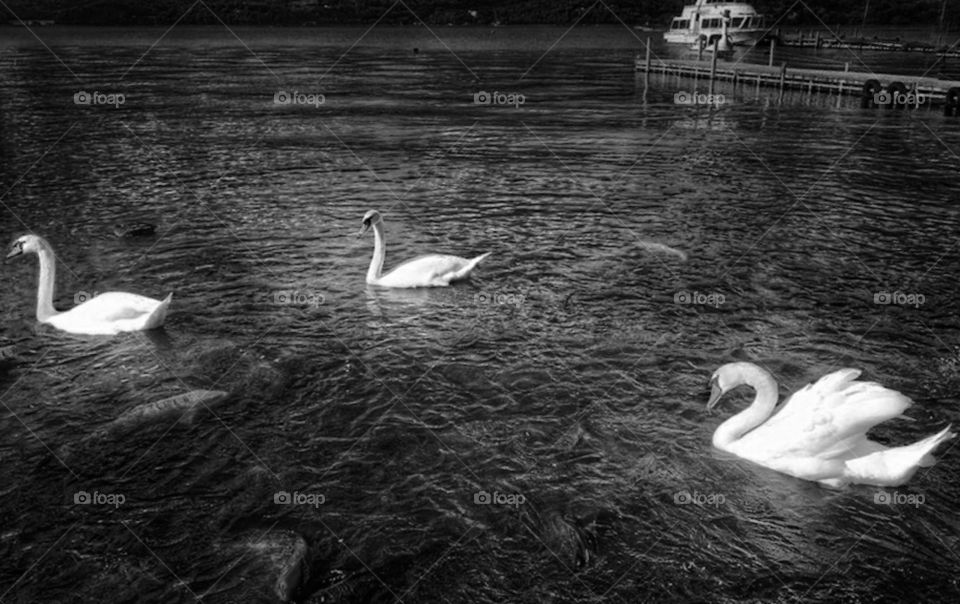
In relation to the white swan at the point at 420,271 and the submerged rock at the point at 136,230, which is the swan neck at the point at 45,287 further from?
the white swan at the point at 420,271

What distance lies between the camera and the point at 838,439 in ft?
32.3

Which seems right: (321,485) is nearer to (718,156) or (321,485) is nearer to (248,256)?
(248,256)

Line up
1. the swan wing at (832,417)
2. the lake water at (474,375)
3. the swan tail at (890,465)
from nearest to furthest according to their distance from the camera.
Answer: the lake water at (474,375)
the swan wing at (832,417)
the swan tail at (890,465)

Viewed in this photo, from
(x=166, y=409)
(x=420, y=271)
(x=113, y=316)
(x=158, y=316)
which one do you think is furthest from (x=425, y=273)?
(x=166, y=409)

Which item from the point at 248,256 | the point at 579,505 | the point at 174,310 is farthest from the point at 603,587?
the point at 248,256

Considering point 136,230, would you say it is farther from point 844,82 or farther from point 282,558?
point 844,82

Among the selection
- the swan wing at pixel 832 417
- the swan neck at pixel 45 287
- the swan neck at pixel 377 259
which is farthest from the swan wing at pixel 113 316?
the swan wing at pixel 832 417

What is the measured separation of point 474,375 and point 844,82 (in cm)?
5417

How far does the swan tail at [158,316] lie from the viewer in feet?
47.4

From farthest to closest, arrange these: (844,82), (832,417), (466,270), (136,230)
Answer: (844,82), (136,230), (466,270), (832,417)

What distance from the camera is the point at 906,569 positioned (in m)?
8.75

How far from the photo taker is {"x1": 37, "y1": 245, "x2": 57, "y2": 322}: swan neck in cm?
1490

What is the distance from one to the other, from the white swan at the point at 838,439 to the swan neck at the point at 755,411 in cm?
19

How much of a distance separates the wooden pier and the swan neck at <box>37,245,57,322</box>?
50.0 metres
